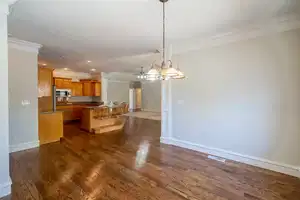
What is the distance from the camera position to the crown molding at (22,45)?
400cm

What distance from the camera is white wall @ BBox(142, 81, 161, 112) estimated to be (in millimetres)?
12812

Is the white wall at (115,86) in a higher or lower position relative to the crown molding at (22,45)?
lower

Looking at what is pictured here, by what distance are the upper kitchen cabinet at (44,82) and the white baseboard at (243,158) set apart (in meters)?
3.80

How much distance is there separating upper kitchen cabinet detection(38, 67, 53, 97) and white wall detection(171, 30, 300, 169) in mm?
3797

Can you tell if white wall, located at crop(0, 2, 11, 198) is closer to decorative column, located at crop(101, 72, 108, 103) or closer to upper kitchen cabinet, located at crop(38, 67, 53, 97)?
upper kitchen cabinet, located at crop(38, 67, 53, 97)

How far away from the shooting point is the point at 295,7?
8.58 feet

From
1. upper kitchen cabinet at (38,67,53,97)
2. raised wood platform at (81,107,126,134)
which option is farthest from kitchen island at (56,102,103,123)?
upper kitchen cabinet at (38,67,53,97)

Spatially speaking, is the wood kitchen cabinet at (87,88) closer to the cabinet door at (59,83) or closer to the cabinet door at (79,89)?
the cabinet door at (79,89)

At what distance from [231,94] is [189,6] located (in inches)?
80.1

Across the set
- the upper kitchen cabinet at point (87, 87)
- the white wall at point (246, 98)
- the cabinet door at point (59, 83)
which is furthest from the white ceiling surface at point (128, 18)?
the upper kitchen cabinet at point (87, 87)

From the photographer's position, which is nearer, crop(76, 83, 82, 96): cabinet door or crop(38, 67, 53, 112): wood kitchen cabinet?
crop(38, 67, 53, 112): wood kitchen cabinet

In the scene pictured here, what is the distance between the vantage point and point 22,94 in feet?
14.0

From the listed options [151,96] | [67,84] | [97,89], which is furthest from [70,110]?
[151,96]

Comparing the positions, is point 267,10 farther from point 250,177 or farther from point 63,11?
point 63,11
